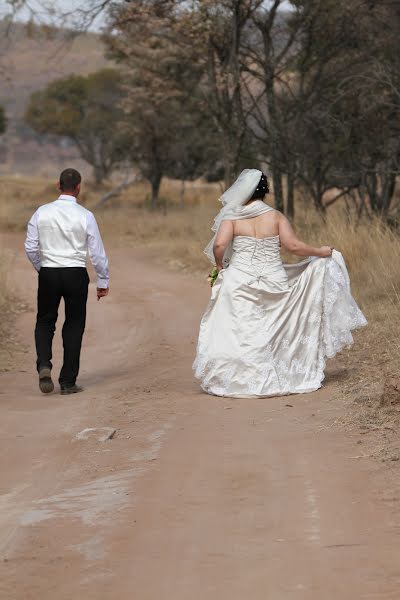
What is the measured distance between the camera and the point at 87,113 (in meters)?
48.9

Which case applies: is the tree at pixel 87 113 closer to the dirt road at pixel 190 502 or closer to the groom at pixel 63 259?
the groom at pixel 63 259

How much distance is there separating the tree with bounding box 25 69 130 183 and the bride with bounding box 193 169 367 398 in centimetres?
3796

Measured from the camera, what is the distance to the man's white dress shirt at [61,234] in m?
8.34

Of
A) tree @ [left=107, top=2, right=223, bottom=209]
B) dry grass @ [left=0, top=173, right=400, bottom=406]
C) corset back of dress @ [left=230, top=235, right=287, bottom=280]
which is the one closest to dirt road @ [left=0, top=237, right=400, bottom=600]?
dry grass @ [left=0, top=173, right=400, bottom=406]

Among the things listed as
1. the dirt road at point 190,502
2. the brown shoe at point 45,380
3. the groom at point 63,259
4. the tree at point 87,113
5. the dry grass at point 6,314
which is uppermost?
the tree at point 87,113

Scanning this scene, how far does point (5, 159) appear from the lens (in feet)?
305

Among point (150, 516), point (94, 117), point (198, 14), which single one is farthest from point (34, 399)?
point (94, 117)

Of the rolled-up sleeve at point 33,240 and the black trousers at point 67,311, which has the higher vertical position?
the rolled-up sleeve at point 33,240

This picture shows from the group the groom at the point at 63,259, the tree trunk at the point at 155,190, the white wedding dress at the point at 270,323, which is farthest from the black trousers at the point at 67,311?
the tree trunk at the point at 155,190

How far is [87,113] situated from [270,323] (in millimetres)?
42253

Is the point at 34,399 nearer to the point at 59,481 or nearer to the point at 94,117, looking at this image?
the point at 59,481

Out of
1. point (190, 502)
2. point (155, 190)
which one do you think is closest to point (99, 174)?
point (155, 190)

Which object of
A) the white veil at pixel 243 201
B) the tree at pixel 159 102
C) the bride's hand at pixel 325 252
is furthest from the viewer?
the tree at pixel 159 102

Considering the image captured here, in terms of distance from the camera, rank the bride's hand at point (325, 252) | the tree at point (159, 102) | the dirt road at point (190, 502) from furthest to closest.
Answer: the tree at point (159, 102)
the bride's hand at point (325, 252)
the dirt road at point (190, 502)
